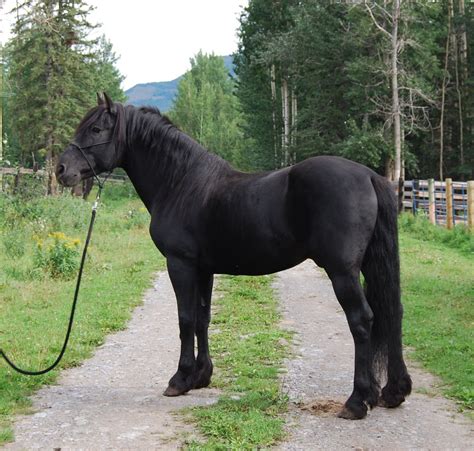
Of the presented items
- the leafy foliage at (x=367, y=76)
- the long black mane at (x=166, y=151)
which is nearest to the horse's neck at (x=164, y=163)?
the long black mane at (x=166, y=151)

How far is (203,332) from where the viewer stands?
5773mm

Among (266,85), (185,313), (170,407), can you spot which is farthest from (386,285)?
(266,85)

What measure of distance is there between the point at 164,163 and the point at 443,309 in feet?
16.9

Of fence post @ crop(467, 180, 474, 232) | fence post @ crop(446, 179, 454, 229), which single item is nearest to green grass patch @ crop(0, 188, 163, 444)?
fence post @ crop(467, 180, 474, 232)

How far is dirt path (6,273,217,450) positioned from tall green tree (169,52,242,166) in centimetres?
4869

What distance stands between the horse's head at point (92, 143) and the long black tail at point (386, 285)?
2256 millimetres

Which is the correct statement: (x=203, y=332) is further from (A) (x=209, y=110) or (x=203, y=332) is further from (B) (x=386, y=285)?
(A) (x=209, y=110)

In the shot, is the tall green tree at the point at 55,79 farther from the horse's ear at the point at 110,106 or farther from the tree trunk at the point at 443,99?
the horse's ear at the point at 110,106

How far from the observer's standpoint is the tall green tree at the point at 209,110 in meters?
61.5

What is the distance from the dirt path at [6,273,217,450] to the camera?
174 inches

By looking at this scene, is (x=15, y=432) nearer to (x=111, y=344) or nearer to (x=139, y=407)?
(x=139, y=407)

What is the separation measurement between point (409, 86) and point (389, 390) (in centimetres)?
2394

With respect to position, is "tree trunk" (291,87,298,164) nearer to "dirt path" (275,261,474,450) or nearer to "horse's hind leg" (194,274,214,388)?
"dirt path" (275,261,474,450)

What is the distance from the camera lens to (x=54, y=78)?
112 ft
